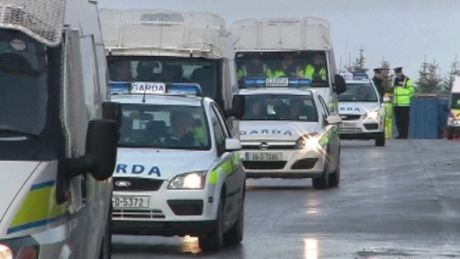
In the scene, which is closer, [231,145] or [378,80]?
[231,145]

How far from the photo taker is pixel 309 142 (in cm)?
2481

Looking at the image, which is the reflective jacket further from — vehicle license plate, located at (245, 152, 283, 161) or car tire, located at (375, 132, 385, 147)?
vehicle license plate, located at (245, 152, 283, 161)

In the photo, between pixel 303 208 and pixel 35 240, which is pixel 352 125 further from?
pixel 35 240

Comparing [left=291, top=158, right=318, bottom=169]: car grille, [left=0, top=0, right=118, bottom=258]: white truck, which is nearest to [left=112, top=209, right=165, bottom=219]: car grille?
[left=0, top=0, right=118, bottom=258]: white truck

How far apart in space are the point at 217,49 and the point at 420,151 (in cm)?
1518

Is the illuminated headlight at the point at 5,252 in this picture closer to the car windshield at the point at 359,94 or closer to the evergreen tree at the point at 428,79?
the car windshield at the point at 359,94

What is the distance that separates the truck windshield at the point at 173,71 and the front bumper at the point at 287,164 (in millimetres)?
2099

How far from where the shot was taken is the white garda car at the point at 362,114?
132ft

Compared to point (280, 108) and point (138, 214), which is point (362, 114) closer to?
point (280, 108)

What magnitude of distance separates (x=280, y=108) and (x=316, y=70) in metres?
7.64

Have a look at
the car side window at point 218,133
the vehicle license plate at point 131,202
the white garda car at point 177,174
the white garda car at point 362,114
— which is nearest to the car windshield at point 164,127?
the white garda car at point 177,174

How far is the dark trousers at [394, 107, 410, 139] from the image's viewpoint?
4661 cm

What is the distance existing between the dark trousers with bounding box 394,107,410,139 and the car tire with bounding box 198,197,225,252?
1256 inches

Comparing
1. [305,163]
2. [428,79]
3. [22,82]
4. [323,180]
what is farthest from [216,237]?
[428,79]
